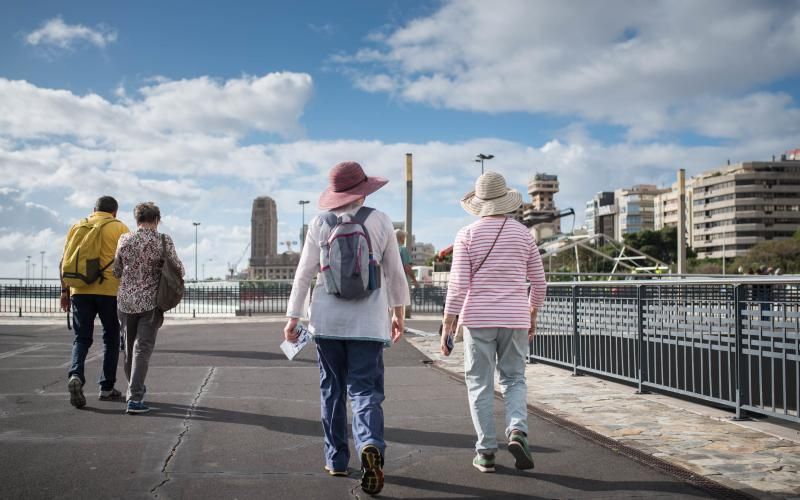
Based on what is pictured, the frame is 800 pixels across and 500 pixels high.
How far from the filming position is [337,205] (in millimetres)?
4289

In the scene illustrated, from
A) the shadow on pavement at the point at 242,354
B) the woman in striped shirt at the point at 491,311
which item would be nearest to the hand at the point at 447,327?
the woman in striped shirt at the point at 491,311

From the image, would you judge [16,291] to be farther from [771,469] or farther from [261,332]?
[771,469]

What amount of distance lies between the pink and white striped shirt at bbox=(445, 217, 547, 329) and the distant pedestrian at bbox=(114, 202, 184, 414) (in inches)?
119

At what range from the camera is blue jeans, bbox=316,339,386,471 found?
4.02 metres

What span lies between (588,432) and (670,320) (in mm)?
2198

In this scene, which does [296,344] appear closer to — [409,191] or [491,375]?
[491,375]

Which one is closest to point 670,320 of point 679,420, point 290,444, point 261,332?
point 679,420

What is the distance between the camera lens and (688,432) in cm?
557

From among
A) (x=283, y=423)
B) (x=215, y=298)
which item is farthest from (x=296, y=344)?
(x=215, y=298)

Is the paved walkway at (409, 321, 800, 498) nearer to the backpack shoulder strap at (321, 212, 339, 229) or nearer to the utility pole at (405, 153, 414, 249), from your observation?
the backpack shoulder strap at (321, 212, 339, 229)

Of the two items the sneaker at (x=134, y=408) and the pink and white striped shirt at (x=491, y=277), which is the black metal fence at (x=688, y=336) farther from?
the sneaker at (x=134, y=408)

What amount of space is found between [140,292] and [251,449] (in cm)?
213

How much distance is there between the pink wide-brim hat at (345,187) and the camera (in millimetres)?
4297

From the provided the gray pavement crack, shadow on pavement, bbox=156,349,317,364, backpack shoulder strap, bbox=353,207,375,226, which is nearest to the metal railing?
backpack shoulder strap, bbox=353,207,375,226
